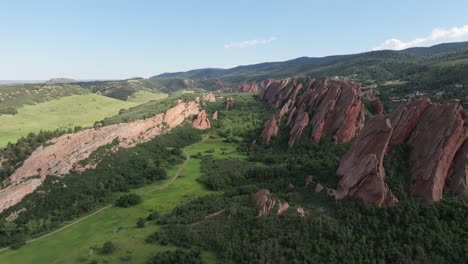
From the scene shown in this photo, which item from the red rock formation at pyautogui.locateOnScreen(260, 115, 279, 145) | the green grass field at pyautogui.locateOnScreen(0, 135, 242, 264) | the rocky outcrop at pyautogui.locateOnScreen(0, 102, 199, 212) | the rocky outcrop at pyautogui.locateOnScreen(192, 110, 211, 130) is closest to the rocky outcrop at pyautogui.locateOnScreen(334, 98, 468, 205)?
the green grass field at pyautogui.locateOnScreen(0, 135, 242, 264)

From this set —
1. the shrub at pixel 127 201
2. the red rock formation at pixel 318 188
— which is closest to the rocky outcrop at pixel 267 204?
the red rock formation at pixel 318 188

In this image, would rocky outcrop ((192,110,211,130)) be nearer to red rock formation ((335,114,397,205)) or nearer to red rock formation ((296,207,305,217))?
red rock formation ((335,114,397,205))

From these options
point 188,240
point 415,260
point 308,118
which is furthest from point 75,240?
point 308,118

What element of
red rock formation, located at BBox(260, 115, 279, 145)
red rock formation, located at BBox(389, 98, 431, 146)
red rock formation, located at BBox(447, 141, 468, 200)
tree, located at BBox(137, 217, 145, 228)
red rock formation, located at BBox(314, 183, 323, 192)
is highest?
red rock formation, located at BBox(389, 98, 431, 146)

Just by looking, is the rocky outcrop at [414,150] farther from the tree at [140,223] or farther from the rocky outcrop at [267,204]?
the tree at [140,223]

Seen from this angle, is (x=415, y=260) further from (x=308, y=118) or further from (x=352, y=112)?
(x=308, y=118)

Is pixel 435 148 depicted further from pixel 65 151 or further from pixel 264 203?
pixel 65 151

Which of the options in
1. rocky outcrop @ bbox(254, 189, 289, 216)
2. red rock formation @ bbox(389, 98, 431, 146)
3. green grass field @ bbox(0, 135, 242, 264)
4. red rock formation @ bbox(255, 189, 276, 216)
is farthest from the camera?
red rock formation @ bbox(389, 98, 431, 146)
